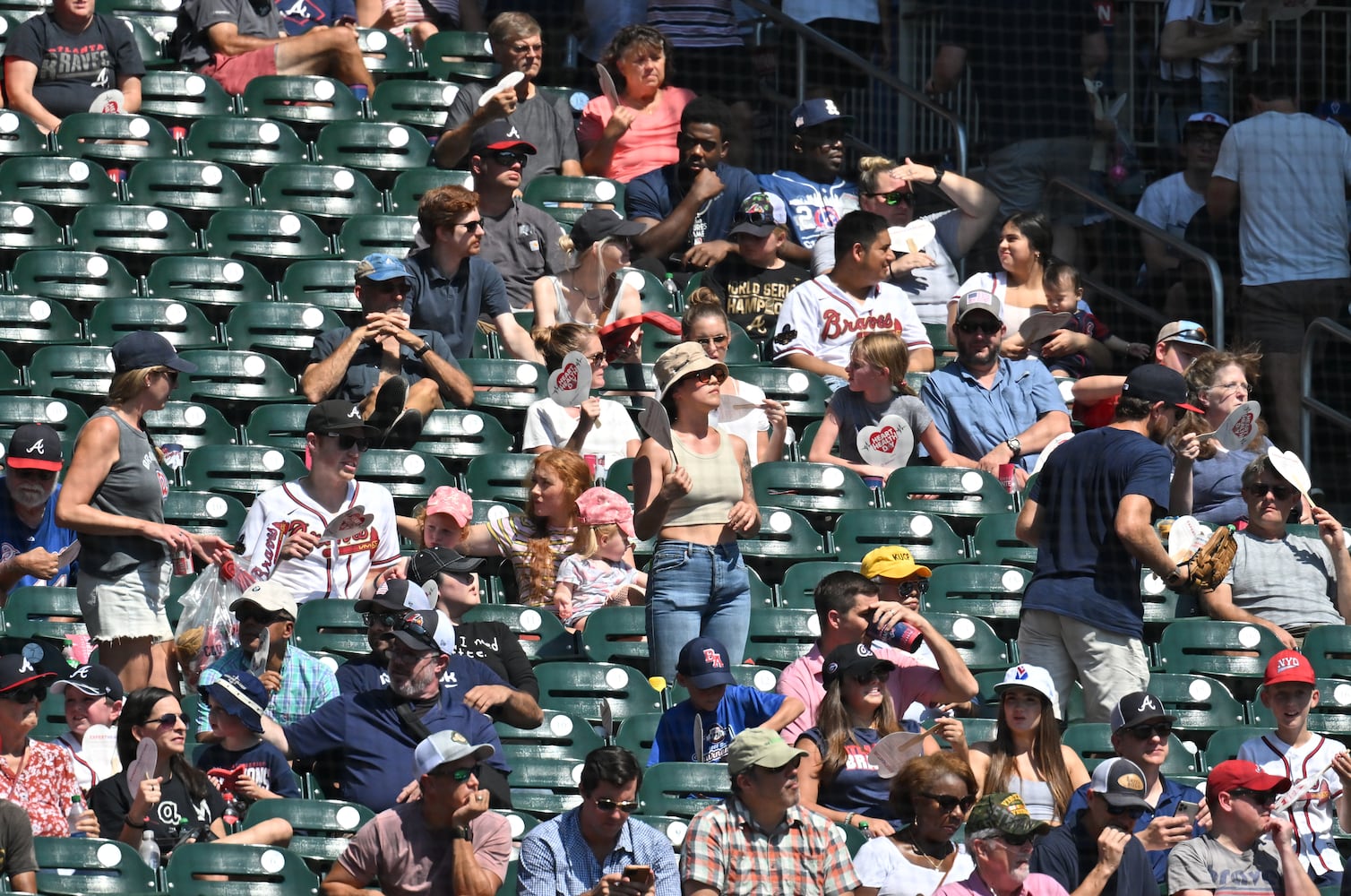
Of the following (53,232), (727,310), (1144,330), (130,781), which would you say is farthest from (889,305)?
(130,781)

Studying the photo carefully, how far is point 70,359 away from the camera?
868cm

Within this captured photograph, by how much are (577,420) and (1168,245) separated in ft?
10.8

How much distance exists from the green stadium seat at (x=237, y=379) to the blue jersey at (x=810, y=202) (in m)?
2.52

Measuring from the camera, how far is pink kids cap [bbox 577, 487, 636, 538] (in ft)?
25.2

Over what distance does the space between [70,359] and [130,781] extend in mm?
2898

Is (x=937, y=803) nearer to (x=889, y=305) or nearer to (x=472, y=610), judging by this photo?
(x=472, y=610)

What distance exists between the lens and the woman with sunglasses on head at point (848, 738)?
21.3ft

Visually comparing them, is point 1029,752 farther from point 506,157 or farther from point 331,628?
point 506,157

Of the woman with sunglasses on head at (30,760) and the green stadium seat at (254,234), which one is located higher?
the green stadium seat at (254,234)

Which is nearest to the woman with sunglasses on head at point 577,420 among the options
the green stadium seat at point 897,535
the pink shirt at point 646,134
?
the green stadium seat at point 897,535

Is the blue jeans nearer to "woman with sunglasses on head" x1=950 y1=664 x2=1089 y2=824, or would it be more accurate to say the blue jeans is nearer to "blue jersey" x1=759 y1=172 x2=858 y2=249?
"woman with sunglasses on head" x1=950 y1=664 x2=1089 y2=824

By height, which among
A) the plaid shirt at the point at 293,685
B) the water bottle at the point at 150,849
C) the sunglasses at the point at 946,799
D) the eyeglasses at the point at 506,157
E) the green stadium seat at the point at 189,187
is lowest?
the sunglasses at the point at 946,799

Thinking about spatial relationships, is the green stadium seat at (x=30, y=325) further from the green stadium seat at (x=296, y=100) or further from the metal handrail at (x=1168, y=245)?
the metal handrail at (x=1168, y=245)

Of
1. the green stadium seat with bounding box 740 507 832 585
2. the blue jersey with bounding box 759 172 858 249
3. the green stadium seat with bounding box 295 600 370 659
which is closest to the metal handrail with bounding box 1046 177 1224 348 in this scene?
the blue jersey with bounding box 759 172 858 249
